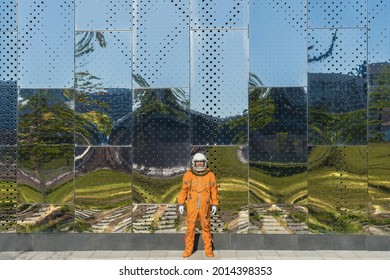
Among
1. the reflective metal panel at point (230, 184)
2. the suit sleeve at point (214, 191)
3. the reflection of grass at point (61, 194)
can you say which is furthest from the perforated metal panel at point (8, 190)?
the suit sleeve at point (214, 191)

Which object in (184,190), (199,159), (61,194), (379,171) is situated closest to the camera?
(199,159)

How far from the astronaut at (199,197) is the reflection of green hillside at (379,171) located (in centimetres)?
272

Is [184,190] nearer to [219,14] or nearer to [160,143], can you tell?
[160,143]

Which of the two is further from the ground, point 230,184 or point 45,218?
point 230,184

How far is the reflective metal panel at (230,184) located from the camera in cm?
696

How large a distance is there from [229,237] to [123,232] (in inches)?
72.4

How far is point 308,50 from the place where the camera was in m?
6.96

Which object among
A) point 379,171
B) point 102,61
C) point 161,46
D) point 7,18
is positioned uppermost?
point 7,18

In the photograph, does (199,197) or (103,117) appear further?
(103,117)

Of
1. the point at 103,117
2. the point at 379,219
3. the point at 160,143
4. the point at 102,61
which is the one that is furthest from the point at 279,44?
the point at 379,219

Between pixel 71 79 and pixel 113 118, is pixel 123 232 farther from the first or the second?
pixel 71 79

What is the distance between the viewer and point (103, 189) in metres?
7.00

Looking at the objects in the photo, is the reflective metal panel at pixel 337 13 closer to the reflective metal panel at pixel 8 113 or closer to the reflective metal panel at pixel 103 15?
the reflective metal panel at pixel 103 15

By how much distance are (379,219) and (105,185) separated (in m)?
4.76
